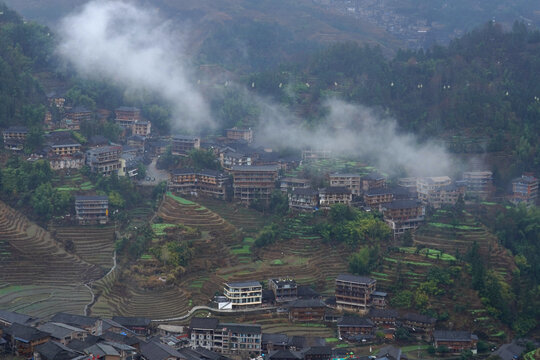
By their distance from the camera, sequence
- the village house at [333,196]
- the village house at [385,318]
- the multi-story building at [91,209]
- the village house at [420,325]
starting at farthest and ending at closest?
the village house at [333,196], the multi-story building at [91,209], the village house at [385,318], the village house at [420,325]

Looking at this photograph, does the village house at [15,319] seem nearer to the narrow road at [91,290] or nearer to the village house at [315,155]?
the narrow road at [91,290]

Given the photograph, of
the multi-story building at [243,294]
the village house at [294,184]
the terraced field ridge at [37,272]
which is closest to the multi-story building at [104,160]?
the terraced field ridge at [37,272]

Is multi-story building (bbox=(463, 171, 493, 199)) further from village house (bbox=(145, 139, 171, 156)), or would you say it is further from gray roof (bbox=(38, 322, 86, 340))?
gray roof (bbox=(38, 322, 86, 340))

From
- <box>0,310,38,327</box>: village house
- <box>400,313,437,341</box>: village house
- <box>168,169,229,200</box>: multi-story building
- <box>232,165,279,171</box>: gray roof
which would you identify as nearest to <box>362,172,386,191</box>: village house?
<box>232,165,279,171</box>: gray roof

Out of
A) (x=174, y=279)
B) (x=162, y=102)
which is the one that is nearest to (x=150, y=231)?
(x=174, y=279)

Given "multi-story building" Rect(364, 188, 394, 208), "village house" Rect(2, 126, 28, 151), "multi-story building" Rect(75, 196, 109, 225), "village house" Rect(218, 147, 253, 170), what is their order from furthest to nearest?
"village house" Rect(218, 147, 253, 170), "village house" Rect(2, 126, 28, 151), "multi-story building" Rect(364, 188, 394, 208), "multi-story building" Rect(75, 196, 109, 225)

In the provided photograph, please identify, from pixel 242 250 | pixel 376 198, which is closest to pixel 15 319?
pixel 242 250

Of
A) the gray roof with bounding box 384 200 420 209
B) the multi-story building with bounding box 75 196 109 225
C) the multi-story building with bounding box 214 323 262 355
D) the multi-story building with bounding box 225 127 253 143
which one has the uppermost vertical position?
the multi-story building with bounding box 225 127 253 143

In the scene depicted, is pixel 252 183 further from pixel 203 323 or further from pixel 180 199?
pixel 203 323
